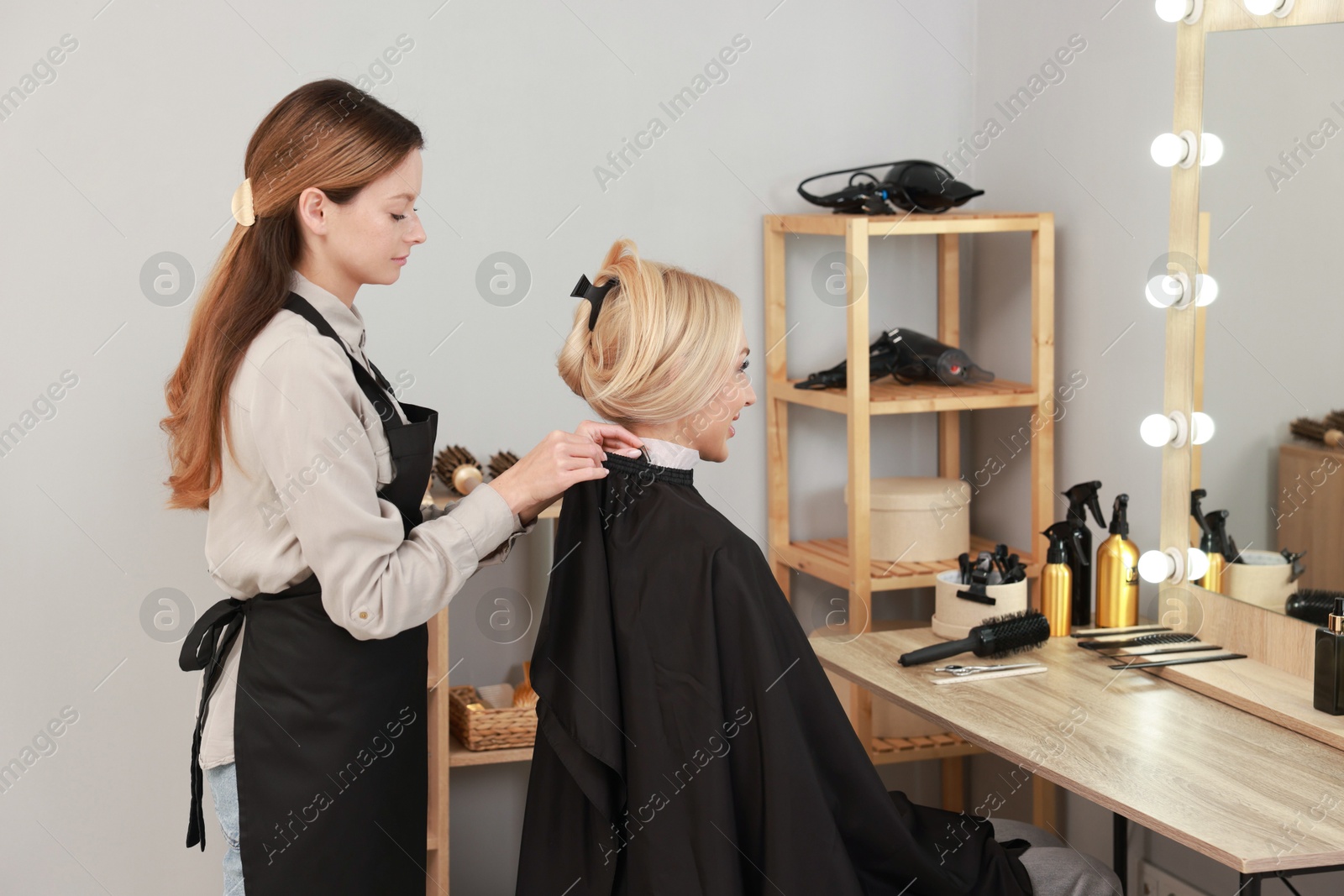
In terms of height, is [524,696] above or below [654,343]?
below

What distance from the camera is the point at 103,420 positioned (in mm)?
2227

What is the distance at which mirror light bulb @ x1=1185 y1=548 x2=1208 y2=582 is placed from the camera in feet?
6.25

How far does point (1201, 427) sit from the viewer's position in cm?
191

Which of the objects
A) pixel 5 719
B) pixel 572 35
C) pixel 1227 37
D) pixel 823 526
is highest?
pixel 572 35

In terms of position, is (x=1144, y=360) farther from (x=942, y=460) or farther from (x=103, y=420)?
(x=103, y=420)

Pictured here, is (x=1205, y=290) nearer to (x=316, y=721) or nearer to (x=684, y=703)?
(x=684, y=703)

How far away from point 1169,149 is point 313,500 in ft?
4.62

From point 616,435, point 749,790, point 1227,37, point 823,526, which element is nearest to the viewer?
point 749,790

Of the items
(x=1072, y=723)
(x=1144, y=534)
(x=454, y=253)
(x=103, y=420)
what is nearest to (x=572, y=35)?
(x=454, y=253)

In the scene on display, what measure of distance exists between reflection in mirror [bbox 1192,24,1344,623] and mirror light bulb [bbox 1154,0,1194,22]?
62 mm

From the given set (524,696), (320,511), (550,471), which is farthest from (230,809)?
(524,696)

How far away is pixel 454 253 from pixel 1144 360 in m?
1.32

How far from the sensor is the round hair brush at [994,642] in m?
1.89

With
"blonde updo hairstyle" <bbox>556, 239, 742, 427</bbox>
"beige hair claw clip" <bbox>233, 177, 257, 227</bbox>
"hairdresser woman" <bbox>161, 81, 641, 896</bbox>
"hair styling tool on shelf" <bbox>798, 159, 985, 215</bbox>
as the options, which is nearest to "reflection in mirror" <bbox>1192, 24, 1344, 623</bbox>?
"hair styling tool on shelf" <bbox>798, 159, 985, 215</bbox>
